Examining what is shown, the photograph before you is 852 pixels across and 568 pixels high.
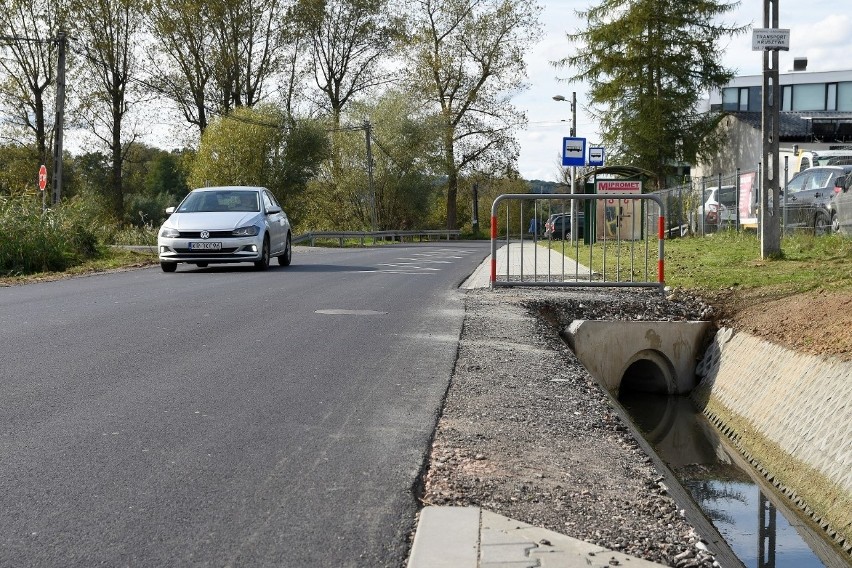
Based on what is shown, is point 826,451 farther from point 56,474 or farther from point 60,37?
point 60,37

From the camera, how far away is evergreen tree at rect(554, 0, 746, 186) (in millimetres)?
45406

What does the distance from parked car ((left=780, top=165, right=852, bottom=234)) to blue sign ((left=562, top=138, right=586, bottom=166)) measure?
16.9ft

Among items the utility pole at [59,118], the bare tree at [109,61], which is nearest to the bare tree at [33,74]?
the bare tree at [109,61]

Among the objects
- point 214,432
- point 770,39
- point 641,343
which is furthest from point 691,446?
point 770,39

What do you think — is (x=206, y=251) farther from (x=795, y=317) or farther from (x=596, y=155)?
(x=596, y=155)

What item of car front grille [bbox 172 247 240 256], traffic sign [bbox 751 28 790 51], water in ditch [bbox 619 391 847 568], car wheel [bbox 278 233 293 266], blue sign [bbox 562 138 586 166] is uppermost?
traffic sign [bbox 751 28 790 51]

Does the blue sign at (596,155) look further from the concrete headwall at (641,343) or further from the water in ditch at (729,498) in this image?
the water in ditch at (729,498)

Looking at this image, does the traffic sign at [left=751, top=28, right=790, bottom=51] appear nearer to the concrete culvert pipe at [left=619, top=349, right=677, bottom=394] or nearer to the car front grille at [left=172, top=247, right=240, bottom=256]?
the concrete culvert pipe at [left=619, top=349, right=677, bottom=394]

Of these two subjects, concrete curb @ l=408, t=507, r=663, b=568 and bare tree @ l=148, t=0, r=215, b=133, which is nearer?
concrete curb @ l=408, t=507, r=663, b=568

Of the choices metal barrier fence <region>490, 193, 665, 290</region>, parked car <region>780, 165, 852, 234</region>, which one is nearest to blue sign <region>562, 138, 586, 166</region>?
parked car <region>780, 165, 852, 234</region>

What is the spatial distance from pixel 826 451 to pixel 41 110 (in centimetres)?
5081

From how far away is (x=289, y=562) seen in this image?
3637 mm

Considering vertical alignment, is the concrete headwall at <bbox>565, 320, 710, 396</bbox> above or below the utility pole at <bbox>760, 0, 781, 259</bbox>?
below

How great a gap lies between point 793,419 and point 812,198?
18740 mm
